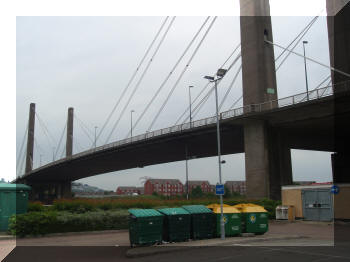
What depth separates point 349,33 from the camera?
46.1 m

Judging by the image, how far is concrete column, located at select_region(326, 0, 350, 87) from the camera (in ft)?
151

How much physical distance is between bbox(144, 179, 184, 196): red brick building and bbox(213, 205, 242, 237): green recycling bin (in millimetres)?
153092

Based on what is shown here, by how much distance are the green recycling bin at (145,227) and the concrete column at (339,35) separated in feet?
124

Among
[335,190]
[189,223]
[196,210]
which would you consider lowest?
[189,223]

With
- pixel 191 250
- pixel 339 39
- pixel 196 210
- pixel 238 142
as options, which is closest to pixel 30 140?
pixel 238 142

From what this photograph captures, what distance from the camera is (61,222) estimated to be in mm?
20406

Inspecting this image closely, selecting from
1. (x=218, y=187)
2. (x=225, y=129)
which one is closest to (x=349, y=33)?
(x=225, y=129)

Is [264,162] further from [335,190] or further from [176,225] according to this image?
[176,225]

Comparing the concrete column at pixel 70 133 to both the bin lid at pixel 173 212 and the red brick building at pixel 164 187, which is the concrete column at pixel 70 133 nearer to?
the red brick building at pixel 164 187

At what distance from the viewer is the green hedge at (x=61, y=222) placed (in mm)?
18922

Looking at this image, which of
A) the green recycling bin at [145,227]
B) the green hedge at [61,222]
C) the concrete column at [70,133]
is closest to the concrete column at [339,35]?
the green hedge at [61,222]

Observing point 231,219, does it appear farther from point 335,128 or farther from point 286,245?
point 335,128

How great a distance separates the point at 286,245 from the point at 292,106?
25.6m

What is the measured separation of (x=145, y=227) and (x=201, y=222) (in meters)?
2.93
